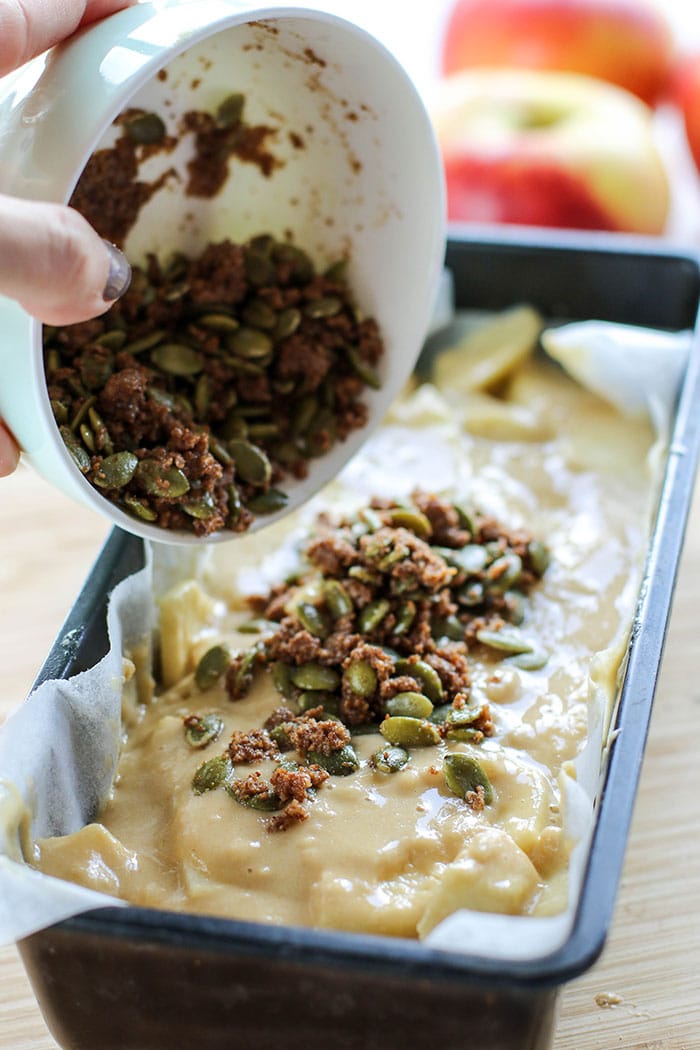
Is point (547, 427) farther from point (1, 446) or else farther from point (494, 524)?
point (1, 446)

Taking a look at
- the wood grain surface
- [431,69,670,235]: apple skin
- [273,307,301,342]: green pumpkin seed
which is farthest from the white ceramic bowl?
[431,69,670,235]: apple skin

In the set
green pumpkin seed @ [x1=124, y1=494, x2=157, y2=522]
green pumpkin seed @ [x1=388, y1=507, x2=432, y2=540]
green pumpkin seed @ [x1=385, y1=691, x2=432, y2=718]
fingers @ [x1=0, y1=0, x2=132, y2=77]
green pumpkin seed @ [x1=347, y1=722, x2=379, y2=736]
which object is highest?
fingers @ [x1=0, y1=0, x2=132, y2=77]

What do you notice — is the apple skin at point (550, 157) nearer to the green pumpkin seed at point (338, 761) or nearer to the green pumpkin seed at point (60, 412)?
the green pumpkin seed at point (60, 412)

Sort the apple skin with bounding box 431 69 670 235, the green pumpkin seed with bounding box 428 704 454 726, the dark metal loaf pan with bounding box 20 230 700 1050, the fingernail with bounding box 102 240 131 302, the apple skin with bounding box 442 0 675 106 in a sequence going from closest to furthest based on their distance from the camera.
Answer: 1. the dark metal loaf pan with bounding box 20 230 700 1050
2. the fingernail with bounding box 102 240 131 302
3. the green pumpkin seed with bounding box 428 704 454 726
4. the apple skin with bounding box 431 69 670 235
5. the apple skin with bounding box 442 0 675 106

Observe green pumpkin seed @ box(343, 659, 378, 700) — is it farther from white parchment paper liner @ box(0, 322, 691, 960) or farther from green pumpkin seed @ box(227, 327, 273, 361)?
green pumpkin seed @ box(227, 327, 273, 361)

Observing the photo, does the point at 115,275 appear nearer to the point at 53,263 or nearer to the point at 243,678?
the point at 53,263

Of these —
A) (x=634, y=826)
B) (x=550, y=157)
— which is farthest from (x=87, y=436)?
(x=550, y=157)

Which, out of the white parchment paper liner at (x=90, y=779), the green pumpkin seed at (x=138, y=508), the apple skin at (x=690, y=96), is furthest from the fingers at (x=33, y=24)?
the apple skin at (x=690, y=96)
